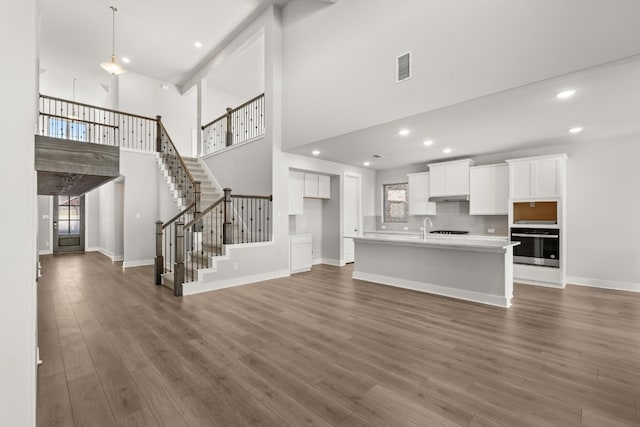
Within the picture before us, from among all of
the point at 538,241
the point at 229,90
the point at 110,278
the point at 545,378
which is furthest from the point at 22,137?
the point at 229,90

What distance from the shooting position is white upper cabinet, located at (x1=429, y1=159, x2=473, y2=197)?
681cm

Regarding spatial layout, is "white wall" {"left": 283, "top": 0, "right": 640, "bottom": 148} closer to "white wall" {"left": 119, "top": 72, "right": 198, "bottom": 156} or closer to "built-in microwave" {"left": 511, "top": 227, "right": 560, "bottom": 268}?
"built-in microwave" {"left": 511, "top": 227, "right": 560, "bottom": 268}

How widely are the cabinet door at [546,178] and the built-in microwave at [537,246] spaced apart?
0.70 meters

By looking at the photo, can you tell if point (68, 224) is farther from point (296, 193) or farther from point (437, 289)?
point (437, 289)

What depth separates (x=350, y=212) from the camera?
27.7ft

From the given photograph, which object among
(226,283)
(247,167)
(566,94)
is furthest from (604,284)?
(247,167)

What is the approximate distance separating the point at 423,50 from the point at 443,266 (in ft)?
10.8

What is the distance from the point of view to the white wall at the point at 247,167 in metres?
6.48

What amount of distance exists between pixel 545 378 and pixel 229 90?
11117mm

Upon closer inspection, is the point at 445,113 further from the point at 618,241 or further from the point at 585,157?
the point at 618,241

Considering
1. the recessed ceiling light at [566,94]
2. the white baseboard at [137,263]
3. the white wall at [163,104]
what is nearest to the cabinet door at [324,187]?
the white baseboard at [137,263]

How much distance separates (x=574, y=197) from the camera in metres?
5.75

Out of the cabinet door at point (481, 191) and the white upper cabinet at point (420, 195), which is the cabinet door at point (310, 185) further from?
the cabinet door at point (481, 191)

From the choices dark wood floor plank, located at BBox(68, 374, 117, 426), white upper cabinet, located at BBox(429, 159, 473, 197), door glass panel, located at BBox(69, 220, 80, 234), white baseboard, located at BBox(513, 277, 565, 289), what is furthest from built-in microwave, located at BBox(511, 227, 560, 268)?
door glass panel, located at BBox(69, 220, 80, 234)
